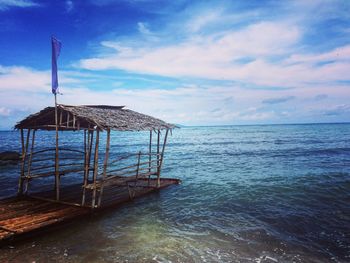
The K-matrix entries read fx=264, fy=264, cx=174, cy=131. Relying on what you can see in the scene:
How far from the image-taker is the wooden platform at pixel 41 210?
8.19 metres

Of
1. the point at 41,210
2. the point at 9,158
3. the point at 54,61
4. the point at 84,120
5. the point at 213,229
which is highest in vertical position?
the point at 54,61

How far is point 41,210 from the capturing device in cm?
993

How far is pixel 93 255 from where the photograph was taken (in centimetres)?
753

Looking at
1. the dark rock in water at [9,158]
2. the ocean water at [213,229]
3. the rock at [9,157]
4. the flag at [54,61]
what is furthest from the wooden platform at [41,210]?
the rock at [9,157]

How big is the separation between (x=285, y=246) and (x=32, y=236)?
8.00 metres

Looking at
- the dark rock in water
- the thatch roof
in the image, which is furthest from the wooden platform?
the dark rock in water

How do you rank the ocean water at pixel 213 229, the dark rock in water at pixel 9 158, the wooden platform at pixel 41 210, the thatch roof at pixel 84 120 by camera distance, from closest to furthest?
the ocean water at pixel 213 229, the wooden platform at pixel 41 210, the thatch roof at pixel 84 120, the dark rock in water at pixel 9 158

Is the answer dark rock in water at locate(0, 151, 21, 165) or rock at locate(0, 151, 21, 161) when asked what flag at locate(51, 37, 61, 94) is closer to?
dark rock in water at locate(0, 151, 21, 165)

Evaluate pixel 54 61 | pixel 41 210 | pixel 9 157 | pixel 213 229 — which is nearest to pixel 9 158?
pixel 9 157

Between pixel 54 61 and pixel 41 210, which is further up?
pixel 54 61

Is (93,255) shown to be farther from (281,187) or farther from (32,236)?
(281,187)

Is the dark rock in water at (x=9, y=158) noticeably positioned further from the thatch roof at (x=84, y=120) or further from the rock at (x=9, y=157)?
the thatch roof at (x=84, y=120)

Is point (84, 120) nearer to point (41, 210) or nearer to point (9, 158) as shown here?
point (41, 210)

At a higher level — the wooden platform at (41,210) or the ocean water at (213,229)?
the wooden platform at (41,210)
